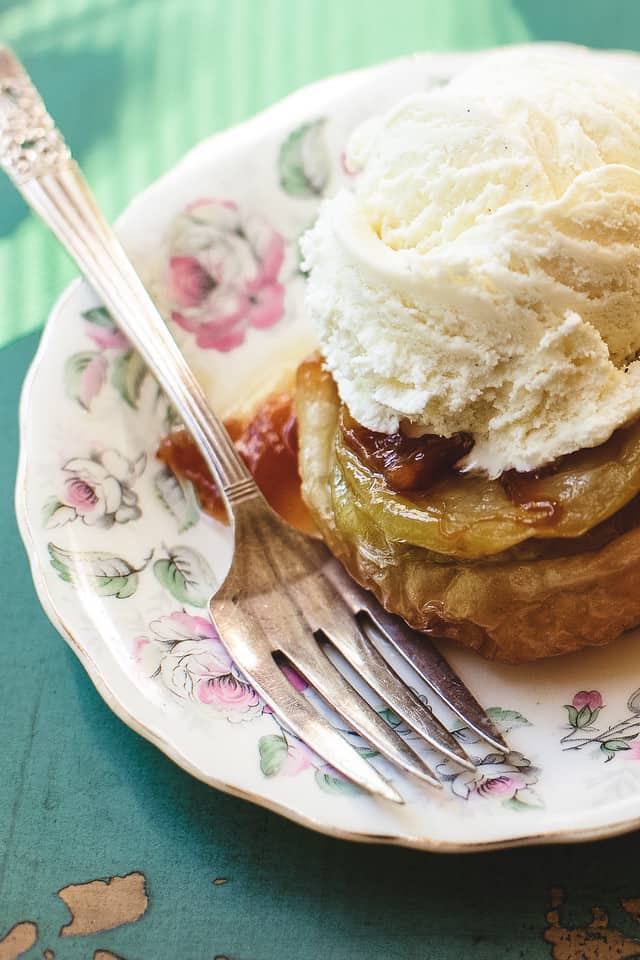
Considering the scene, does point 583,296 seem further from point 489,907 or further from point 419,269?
point 489,907

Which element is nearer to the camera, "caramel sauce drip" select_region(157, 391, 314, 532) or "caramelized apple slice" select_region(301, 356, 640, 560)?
"caramelized apple slice" select_region(301, 356, 640, 560)

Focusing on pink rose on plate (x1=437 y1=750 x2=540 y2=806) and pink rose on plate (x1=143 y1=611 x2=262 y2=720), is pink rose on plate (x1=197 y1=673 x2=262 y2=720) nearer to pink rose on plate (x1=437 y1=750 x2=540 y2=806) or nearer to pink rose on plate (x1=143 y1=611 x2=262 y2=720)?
pink rose on plate (x1=143 y1=611 x2=262 y2=720)

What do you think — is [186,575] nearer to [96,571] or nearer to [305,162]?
[96,571]

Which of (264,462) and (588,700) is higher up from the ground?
(264,462)

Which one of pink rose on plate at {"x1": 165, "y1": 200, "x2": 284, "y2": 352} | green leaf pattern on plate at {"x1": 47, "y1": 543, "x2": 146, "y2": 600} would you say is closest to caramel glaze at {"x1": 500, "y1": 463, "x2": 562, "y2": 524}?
green leaf pattern on plate at {"x1": 47, "y1": 543, "x2": 146, "y2": 600}

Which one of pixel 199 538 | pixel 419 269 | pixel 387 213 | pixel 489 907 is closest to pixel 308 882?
pixel 489 907

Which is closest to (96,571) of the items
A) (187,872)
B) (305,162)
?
(187,872)
